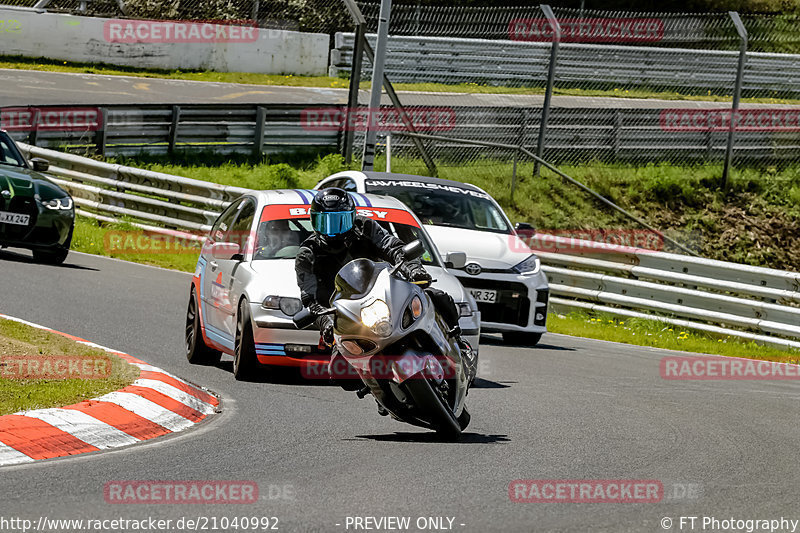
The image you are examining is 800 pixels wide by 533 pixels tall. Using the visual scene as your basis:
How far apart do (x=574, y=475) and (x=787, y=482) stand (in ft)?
3.94

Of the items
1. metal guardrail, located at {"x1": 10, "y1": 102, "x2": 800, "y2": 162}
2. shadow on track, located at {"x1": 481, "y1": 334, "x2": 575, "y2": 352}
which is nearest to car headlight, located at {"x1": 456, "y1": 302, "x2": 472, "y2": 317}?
shadow on track, located at {"x1": 481, "y1": 334, "x2": 575, "y2": 352}

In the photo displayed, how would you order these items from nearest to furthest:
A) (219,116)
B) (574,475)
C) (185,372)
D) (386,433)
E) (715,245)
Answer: (574,475) → (386,433) → (185,372) → (715,245) → (219,116)

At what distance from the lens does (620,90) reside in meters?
31.2

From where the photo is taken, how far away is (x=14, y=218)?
1572cm

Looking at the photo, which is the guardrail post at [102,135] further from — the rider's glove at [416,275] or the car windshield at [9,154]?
the rider's glove at [416,275]

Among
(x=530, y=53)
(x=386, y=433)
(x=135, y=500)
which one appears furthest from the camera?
(x=530, y=53)

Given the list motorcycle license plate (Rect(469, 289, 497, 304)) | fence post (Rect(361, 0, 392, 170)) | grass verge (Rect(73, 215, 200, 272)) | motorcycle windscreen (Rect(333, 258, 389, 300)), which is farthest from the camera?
fence post (Rect(361, 0, 392, 170))

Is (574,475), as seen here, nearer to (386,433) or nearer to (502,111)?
(386,433)

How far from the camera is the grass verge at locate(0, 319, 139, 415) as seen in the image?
26.3 feet

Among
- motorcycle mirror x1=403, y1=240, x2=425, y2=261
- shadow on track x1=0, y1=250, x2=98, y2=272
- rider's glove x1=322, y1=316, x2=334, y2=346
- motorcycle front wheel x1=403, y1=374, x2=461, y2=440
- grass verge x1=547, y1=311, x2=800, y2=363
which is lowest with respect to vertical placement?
grass verge x1=547, y1=311, x2=800, y2=363

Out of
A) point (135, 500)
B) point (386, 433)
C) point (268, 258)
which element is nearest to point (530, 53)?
point (268, 258)

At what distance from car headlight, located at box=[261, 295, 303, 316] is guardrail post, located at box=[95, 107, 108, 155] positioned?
50.7 ft

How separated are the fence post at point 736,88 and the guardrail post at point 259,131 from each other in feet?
31.4

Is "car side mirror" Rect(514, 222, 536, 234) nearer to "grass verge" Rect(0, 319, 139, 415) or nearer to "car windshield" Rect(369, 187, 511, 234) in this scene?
"car windshield" Rect(369, 187, 511, 234)
